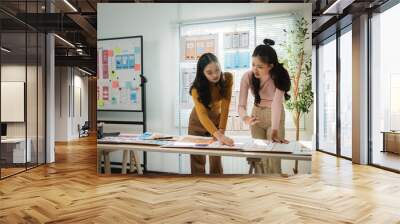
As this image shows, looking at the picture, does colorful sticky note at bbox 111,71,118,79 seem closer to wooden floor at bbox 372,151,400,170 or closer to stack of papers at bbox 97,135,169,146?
stack of papers at bbox 97,135,169,146

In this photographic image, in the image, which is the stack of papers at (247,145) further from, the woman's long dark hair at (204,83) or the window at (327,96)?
the window at (327,96)

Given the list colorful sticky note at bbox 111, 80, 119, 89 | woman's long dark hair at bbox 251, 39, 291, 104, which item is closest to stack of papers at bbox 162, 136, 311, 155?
woman's long dark hair at bbox 251, 39, 291, 104

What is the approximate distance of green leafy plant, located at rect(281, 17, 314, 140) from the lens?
5.76 m

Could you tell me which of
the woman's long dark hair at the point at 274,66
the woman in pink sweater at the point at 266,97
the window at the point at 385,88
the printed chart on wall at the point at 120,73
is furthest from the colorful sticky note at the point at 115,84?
the window at the point at 385,88

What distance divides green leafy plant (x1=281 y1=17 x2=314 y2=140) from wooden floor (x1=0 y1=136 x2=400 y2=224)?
42.2 inches

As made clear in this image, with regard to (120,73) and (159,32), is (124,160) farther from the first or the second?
(159,32)

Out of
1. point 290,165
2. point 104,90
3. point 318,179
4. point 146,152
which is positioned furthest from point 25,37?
point 318,179

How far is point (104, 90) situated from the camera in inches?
232

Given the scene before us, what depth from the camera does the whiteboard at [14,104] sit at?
696cm

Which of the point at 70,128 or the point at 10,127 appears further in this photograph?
the point at 70,128

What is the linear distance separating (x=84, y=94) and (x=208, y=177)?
12.9 meters

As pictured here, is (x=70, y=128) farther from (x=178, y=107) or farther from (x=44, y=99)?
(x=178, y=107)

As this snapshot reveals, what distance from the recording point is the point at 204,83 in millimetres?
5738

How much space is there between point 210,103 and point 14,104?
12.8 ft
